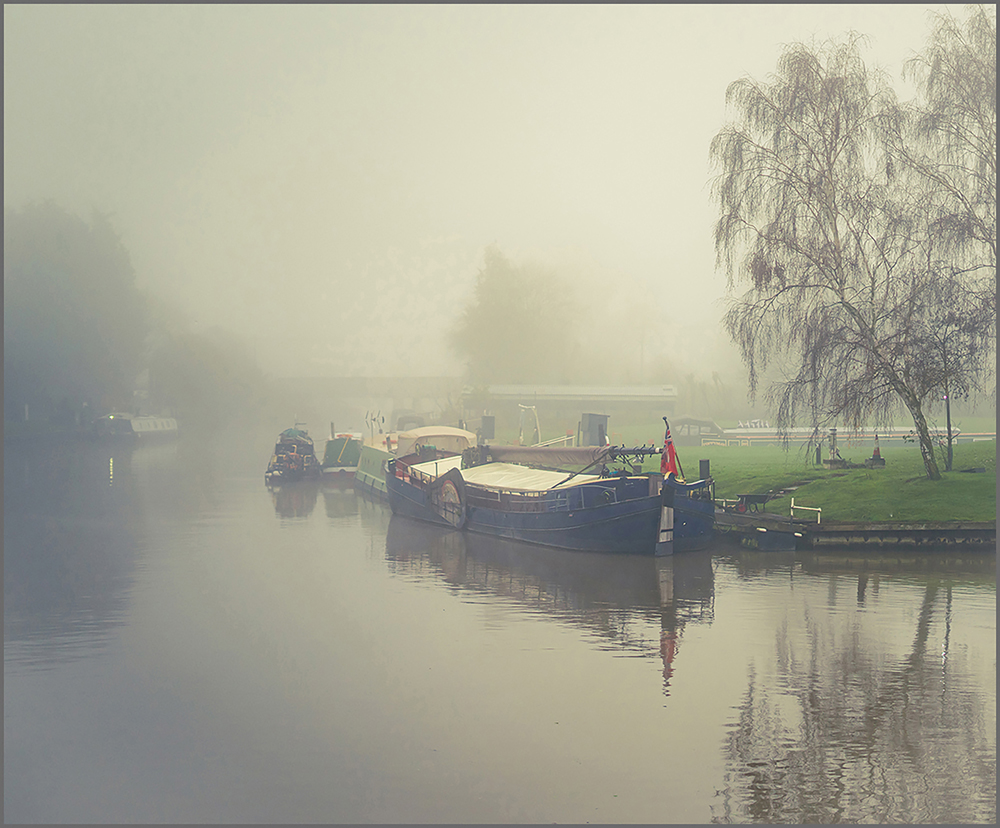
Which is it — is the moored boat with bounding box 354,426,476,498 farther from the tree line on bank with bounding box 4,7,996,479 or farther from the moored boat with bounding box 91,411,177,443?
the moored boat with bounding box 91,411,177,443

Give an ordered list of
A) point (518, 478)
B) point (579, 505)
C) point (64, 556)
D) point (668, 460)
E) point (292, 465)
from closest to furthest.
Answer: point (668, 460) < point (579, 505) < point (64, 556) < point (518, 478) < point (292, 465)

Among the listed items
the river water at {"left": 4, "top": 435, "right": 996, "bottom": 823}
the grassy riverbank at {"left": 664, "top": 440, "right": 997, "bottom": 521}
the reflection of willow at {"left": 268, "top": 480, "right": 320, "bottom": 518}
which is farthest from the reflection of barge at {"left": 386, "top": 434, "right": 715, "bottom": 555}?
the reflection of willow at {"left": 268, "top": 480, "right": 320, "bottom": 518}

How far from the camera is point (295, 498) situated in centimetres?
5319

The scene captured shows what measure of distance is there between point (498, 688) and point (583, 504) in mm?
14309

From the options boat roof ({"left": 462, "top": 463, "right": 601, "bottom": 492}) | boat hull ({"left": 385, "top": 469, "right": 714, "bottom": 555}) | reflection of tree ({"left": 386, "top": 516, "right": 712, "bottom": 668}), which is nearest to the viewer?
reflection of tree ({"left": 386, "top": 516, "right": 712, "bottom": 668})

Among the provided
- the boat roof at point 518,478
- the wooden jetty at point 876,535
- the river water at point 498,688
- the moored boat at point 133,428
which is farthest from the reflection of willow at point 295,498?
the moored boat at point 133,428

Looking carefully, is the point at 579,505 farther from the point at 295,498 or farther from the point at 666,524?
the point at 295,498

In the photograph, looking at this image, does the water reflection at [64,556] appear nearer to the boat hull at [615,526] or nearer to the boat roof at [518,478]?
the boat hull at [615,526]

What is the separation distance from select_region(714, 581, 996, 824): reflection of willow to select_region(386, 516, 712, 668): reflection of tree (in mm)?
3931

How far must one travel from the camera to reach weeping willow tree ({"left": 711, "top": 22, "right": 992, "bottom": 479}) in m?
33.8

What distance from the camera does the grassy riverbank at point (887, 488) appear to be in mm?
31953

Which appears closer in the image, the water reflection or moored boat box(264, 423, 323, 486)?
the water reflection

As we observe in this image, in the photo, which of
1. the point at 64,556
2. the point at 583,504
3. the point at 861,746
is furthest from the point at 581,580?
the point at 64,556

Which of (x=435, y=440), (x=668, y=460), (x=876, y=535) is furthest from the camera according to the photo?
(x=435, y=440)
